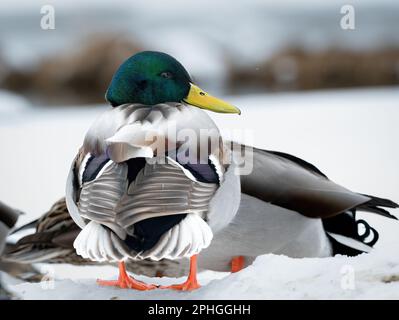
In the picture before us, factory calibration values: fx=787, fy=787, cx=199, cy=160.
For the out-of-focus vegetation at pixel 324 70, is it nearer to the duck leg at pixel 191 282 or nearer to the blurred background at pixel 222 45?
the blurred background at pixel 222 45

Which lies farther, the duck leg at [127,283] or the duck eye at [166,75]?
the duck leg at [127,283]

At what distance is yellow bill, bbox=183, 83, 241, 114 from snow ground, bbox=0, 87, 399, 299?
76mm

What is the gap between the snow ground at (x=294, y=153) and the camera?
2.76 m

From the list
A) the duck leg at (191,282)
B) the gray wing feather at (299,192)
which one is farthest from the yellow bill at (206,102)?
the duck leg at (191,282)

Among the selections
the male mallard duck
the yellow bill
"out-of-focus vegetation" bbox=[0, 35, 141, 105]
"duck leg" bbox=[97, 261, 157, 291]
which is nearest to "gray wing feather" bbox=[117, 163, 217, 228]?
the male mallard duck

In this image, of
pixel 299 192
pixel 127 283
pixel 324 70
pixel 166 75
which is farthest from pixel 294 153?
pixel 127 283

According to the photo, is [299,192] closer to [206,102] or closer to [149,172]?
[206,102]

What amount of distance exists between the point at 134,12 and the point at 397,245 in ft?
4.21

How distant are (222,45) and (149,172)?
2.35 feet

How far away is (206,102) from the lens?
266 centimetres

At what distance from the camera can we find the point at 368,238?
2848 mm

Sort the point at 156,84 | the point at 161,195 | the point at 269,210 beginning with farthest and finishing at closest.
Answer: the point at 269,210 → the point at 156,84 → the point at 161,195

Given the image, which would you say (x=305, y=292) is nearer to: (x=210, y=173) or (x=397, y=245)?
(x=397, y=245)
